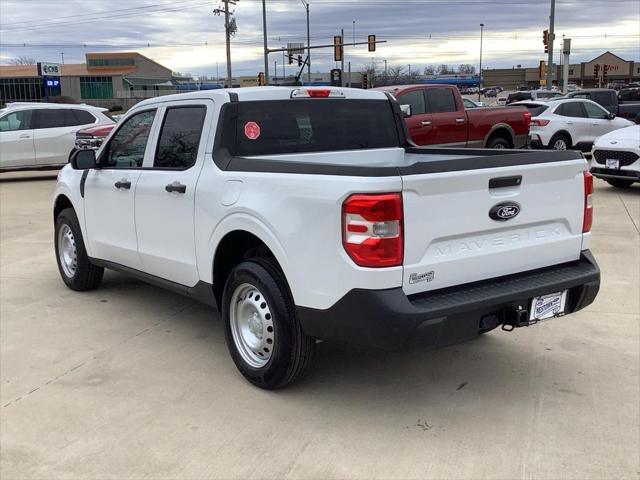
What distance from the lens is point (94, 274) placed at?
631 centimetres

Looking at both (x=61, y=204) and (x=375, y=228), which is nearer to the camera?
(x=375, y=228)

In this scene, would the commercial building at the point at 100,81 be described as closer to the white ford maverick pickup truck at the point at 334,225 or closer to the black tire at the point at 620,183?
the black tire at the point at 620,183

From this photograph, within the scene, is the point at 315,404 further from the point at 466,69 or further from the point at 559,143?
the point at 466,69

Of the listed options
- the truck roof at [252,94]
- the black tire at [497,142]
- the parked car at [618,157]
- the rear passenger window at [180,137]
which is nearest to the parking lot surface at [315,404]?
the rear passenger window at [180,137]

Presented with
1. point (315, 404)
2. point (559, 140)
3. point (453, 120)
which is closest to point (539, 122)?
point (559, 140)

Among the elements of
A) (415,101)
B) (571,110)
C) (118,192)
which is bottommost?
(118,192)

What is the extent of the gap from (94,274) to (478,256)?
407cm

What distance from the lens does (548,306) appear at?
3.87 meters

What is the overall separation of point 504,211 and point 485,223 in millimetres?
151

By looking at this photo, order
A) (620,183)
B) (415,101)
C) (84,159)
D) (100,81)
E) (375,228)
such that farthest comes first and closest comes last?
(100,81), (415,101), (620,183), (84,159), (375,228)

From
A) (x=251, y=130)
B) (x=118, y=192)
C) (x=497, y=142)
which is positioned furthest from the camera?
(x=497, y=142)

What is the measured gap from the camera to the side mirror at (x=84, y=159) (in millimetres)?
5582

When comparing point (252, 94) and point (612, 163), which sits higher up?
point (252, 94)

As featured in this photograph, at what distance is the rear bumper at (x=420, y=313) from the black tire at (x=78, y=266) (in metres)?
3.30
